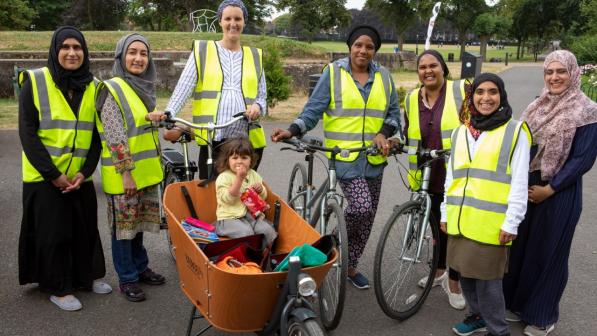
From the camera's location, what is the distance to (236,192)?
3676mm

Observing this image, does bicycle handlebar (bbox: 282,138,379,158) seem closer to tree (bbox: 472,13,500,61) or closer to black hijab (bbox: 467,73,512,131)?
black hijab (bbox: 467,73,512,131)

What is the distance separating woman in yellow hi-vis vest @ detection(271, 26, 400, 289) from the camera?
418cm

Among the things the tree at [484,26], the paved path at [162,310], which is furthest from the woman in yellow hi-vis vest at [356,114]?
the tree at [484,26]

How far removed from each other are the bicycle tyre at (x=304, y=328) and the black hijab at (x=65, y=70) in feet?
7.45

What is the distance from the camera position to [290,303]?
275cm

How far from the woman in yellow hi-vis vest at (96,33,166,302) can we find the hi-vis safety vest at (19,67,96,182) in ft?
0.32

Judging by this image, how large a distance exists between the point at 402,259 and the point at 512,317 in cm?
94

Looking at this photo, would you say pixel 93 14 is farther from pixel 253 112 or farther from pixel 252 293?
pixel 252 293

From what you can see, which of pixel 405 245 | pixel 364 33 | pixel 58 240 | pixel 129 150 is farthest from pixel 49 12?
pixel 405 245

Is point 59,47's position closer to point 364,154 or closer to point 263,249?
point 263,249

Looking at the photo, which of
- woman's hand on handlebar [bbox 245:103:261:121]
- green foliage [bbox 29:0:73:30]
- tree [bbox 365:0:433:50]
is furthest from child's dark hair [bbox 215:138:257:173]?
tree [bbox 365:0:433:50]

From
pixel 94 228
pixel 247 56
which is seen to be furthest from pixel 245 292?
pixel 247 56

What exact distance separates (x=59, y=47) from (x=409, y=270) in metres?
2.86

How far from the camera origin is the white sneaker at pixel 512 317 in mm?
4105
